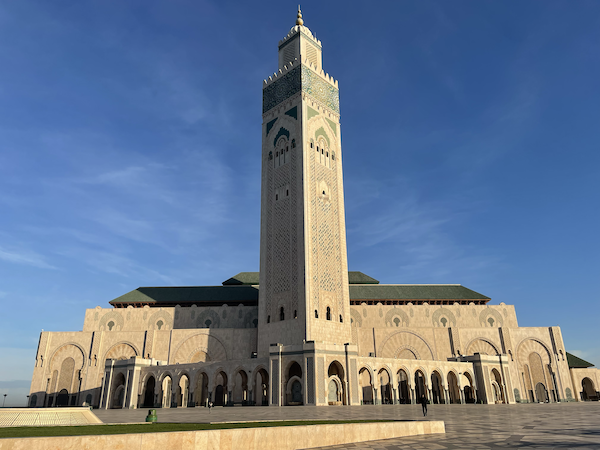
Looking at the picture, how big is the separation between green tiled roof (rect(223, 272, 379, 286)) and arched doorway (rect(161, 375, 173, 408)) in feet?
49.7

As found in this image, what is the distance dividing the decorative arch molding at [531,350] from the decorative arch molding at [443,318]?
242 inches

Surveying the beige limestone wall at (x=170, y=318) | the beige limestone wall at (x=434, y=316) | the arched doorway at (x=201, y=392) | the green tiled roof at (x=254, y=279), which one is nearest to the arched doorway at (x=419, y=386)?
the beige limestone wall at (x=434, y=316)

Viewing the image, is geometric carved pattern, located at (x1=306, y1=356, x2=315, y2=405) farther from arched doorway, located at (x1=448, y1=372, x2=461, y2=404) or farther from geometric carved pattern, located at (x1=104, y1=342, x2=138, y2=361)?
geometric carved pattern, located at (x1=104, y1=342, x2=138, y2=361)

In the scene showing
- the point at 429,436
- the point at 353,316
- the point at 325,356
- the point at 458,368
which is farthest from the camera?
the point at 353,316

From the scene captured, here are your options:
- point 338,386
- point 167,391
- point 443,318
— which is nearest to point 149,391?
point 167,391

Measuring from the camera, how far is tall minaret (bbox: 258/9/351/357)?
33.7 metres

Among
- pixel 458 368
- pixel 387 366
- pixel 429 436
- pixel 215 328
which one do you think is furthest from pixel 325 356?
pixel 429 436

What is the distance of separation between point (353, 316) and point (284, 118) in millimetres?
19887

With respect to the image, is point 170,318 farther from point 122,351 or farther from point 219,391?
point 219,391

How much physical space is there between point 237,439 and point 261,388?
83.9ft

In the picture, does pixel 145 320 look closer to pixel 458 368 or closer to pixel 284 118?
pixel 284 118

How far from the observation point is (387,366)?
103 ft

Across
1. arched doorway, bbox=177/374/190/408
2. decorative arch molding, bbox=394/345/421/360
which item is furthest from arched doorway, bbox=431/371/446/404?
arched doorway, bbox=177/374/190/408

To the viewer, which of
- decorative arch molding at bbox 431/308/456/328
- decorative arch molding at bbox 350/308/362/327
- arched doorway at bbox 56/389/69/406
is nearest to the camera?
arched doorway at bbox 56/389/69/406
